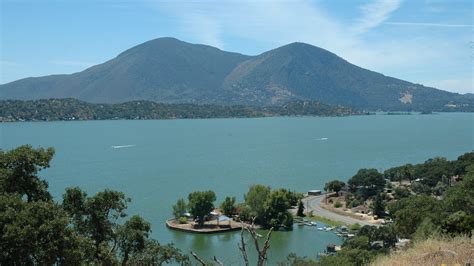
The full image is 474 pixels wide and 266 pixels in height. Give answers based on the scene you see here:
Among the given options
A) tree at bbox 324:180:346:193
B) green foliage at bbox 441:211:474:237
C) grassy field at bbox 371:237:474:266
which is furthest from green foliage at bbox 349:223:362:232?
grassy field at bbox 371:237:474:266

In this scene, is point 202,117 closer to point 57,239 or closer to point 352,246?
point 352,246

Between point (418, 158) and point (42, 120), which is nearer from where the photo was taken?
point (418, 158)

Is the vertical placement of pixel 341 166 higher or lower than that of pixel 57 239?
lower

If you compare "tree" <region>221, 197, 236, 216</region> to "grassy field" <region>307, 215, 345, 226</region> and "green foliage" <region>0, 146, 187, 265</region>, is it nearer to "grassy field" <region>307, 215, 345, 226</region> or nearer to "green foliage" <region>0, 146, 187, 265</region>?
"grassy field" <region>307, 215, 345, 226</region>

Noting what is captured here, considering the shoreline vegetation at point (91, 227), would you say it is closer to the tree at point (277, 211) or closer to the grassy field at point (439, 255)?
the grassy field at point (439, 255)

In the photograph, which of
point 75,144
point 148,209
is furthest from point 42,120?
point 148,209

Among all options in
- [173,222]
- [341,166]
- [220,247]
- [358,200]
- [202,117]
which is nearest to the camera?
[220,247]

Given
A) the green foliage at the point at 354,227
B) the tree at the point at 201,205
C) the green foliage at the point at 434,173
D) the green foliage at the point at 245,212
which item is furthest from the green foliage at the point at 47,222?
the green foliage at the point at 434,173
